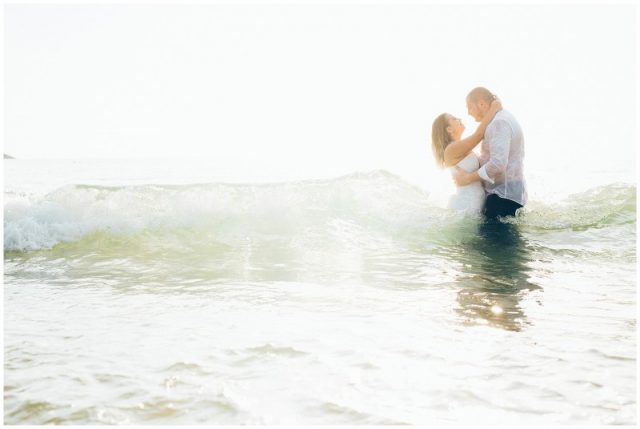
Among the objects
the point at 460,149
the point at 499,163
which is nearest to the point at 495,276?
Answer: the point at 499,163

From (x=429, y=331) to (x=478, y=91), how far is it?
552 cm

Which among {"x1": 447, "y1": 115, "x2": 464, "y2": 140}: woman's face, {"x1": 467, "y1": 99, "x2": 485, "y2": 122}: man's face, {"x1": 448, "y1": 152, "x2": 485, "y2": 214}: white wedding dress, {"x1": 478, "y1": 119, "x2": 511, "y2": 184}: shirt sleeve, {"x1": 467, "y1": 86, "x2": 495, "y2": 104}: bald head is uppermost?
{"x1": 467, "y1": 86, "x2": 495, "y2": 104}: bald head

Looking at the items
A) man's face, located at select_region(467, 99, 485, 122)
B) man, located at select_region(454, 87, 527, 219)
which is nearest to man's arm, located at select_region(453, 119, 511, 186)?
man, located at select_region(454, 87, 527, 219)

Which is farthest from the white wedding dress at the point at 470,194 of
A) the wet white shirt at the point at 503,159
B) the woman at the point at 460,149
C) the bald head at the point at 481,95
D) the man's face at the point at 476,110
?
the bald head at the point at 481,95

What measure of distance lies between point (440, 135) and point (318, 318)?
5.16m

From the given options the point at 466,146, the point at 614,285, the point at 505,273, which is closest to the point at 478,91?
the point at 466,146

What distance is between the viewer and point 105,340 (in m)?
4.16

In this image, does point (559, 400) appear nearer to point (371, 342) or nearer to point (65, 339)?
point (371, 342)

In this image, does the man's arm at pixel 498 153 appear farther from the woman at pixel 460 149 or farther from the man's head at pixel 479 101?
the man's head at pixel 479 101

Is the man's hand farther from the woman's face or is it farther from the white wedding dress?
the woman's face

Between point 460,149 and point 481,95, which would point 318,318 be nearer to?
point 460,149

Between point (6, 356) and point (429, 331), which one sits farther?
point (429, 331)

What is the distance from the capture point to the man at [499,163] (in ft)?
27.6

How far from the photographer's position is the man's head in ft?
28.4
